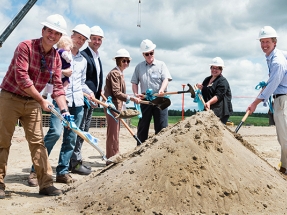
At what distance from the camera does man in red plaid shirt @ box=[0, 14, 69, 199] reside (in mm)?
3422

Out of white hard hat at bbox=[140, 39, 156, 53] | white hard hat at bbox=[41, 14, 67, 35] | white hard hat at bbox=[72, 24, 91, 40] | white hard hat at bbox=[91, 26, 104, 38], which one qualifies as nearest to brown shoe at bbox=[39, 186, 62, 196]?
white hard hat at bbox=[41, 14, 67, 35]

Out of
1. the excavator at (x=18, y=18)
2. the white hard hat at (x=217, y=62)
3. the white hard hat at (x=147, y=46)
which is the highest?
the excavator at (x=18, y=18)

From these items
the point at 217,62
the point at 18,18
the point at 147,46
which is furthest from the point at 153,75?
the point at 18,18

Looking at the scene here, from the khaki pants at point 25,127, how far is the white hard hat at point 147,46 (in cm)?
217

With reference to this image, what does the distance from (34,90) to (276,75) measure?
299 cm

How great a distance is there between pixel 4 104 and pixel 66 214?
1.26 m

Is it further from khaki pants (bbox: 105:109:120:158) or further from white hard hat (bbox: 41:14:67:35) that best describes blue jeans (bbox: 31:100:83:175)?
white hard hat (bbox: 41:14:67:35)

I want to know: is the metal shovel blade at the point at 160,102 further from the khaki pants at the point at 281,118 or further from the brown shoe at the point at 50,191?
the brown shoe at the point at 50,191

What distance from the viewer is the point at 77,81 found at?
4.55 m

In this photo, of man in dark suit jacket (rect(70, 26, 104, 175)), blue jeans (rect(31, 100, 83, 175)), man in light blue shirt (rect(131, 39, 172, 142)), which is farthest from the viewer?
man in light blue shirt (rect(131, 39, 172, 142))

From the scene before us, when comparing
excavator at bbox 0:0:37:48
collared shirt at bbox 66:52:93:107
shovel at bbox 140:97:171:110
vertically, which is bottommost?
shovel at bbox 140:97:171:110

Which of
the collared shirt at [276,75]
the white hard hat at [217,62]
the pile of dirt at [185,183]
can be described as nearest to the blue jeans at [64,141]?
the pile of dirt at [185,183]

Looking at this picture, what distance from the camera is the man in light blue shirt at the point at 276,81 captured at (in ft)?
15.3

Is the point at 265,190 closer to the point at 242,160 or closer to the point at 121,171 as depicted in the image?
the point at 242,160
